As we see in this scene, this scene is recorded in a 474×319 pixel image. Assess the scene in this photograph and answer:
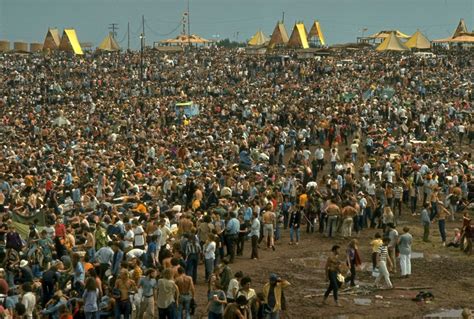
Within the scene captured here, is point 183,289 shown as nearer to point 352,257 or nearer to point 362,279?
point 352,257

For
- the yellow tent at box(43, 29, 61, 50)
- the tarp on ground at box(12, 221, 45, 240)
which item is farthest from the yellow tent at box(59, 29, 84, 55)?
the tarp on ground at box(12, 221, 45, 240)

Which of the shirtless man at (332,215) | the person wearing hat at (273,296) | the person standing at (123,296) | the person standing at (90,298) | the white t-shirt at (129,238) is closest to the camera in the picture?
the person standing at (90,298)

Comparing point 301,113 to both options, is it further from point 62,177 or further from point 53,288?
point 53,288

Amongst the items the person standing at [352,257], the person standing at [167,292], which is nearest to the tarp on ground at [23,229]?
the person standing at [167,292]

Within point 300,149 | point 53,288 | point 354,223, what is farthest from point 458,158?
point 53,288

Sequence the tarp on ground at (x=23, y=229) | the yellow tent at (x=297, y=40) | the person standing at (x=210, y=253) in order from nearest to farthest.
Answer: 1. the person standing at (x=210, y=253)
2. the tarp on ground at (x=23, y=229)
3. the yellow tent at (x=297, y=40)

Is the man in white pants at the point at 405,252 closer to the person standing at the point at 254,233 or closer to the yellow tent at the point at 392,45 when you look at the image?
the person standing at the point at 254,233
